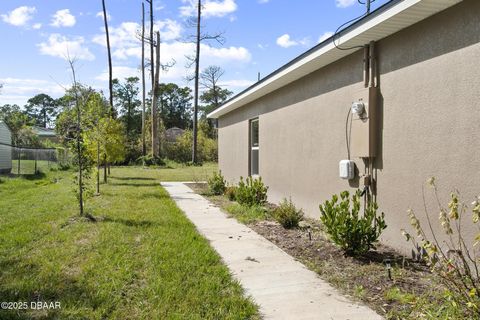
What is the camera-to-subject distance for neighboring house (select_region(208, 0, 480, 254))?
378 centimetres

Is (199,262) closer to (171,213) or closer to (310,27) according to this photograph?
(171,213)

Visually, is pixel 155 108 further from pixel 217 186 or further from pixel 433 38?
pixel 433 38

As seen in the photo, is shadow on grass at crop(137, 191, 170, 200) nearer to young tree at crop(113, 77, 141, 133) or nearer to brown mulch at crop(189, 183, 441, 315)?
brown mulch at crop(189, 183, 441, 315)

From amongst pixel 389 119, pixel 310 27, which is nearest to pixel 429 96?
pixel 389 119

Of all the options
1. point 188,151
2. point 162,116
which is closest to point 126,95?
point 162,116

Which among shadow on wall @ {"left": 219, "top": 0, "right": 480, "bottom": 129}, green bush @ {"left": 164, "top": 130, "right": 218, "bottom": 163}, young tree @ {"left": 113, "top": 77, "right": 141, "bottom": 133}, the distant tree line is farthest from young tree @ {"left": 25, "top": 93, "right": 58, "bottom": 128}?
shadow on wall @ {"left": 219, "top": 0, "right": 480, "bottom": 129}

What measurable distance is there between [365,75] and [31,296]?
472 cm

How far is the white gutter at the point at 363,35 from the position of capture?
3952mm

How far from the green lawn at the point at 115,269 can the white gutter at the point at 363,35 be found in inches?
130

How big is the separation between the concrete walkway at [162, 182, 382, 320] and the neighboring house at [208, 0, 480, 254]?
1.47 metres

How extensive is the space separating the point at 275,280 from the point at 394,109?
259 centimetres

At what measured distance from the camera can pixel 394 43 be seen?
4.80 m

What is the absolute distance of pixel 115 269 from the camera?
13.5ft

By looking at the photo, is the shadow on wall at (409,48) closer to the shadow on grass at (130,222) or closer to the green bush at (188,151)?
the shadow on grass at (130,222)
